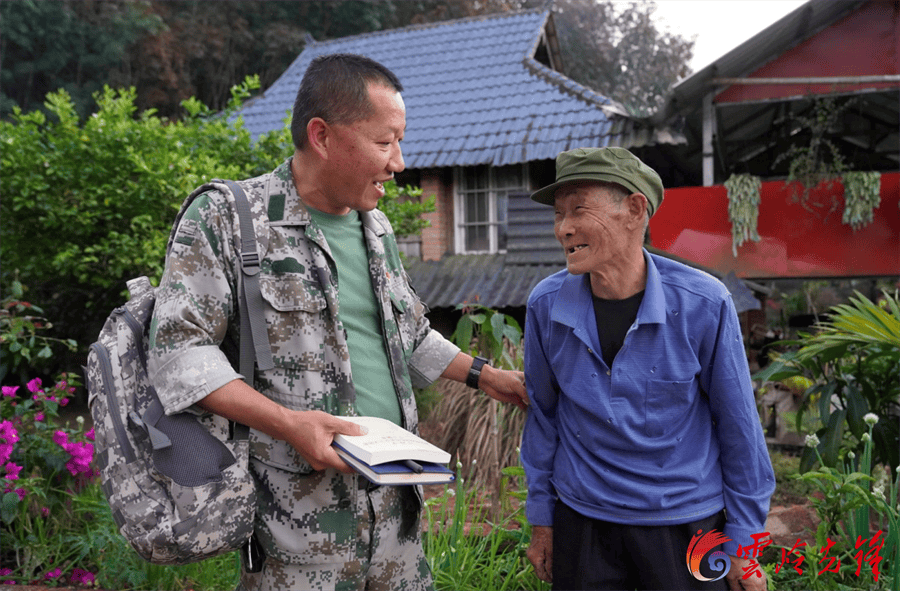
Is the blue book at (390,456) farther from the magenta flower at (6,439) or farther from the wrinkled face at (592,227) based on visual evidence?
the magenta flower at (6,439)

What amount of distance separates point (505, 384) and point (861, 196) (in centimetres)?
696

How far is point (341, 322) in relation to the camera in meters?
1.90

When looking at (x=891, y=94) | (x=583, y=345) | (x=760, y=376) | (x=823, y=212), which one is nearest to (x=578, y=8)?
(x=891, y=94)

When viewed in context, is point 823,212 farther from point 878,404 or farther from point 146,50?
point 146,50

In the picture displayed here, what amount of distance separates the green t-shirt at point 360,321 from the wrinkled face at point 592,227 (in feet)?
1.94

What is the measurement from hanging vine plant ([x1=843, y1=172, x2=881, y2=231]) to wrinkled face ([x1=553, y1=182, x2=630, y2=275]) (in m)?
6.85

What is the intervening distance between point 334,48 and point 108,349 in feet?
45.4

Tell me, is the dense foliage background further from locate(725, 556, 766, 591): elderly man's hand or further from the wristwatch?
locate(725, 556, 766, 591): elderly man's hand

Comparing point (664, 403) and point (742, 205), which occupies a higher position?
point (742, 205)

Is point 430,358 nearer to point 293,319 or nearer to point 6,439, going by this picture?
point 293,319

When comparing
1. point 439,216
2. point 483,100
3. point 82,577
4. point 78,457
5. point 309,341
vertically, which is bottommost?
point 82,577

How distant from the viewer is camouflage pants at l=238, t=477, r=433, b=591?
1.80 metres

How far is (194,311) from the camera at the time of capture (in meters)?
1.67

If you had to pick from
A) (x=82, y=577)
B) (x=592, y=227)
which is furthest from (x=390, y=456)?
(x=82, y=577)
